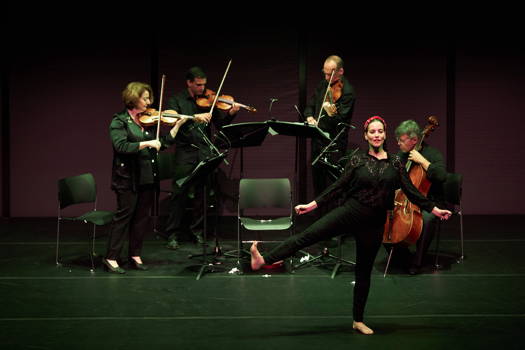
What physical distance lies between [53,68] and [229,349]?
4.96 metres

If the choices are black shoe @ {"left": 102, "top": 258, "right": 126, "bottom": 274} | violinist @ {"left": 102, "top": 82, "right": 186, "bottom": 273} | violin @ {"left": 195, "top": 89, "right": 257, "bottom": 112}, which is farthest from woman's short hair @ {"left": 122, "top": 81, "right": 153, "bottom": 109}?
black shoe @ {"left": 102, "top": 258, "right": 126, "bottom": 274}

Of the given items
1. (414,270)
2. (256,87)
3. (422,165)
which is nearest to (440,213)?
(422,165)

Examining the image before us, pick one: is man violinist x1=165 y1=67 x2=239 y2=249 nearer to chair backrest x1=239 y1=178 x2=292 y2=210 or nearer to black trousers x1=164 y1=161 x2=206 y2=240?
black trousers x1=164 y1=161 x2=206 y2=240

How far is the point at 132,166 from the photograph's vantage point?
518 cm

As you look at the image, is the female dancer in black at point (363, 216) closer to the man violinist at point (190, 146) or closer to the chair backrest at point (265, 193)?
the chair backrest at point (265, 193)

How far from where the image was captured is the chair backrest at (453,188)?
5414 millimetres

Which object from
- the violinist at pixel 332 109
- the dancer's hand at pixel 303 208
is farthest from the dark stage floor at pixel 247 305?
the violinist at pixel 332 109

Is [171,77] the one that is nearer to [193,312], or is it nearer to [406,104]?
[406,104]

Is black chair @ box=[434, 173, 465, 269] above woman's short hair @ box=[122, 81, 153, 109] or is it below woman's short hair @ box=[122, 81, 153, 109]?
below

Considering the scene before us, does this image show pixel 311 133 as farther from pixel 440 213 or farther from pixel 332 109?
pixel 440 213

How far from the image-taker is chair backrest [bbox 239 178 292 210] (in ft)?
18.5

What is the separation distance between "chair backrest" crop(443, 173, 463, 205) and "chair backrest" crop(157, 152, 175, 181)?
8.67 ft

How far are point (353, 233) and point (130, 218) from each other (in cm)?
220

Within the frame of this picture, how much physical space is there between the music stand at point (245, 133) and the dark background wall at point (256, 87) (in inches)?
89.8
